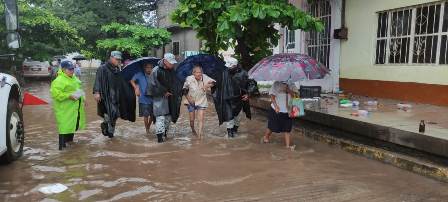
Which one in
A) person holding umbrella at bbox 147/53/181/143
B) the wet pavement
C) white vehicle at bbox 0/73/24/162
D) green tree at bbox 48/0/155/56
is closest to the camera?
the wet pavement

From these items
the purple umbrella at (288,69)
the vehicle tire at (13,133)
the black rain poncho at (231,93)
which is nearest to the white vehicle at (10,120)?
the vehicle tire at (13,133)

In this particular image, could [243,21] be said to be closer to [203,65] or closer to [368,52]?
[203,65]

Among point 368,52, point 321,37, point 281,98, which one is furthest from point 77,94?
point 321,37

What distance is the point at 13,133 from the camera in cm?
618

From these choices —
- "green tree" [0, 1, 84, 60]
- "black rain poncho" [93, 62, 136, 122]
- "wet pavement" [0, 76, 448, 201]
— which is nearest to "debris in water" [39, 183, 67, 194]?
"wet pavement" [0, 76, 448, 201]

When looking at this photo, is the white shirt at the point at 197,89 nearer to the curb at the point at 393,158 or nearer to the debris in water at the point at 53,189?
the curb at the point at 393,158

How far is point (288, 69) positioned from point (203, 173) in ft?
6.72

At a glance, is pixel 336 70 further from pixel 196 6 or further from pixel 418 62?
pixel 196 6

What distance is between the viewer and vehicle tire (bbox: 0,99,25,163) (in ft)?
19.3

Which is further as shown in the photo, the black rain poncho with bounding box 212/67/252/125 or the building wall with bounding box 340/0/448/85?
the building wall with bounding box 340/0/448/85

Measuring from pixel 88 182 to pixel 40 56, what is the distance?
18664 mm

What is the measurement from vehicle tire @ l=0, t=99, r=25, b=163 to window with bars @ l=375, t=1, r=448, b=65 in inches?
308

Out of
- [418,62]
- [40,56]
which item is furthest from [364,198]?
[40,56]

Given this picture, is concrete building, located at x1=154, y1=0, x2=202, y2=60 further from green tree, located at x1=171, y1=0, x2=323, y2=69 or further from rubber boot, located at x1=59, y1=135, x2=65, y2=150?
rubber boot, located at x1=59, y1=135, x2=65, y2=150
